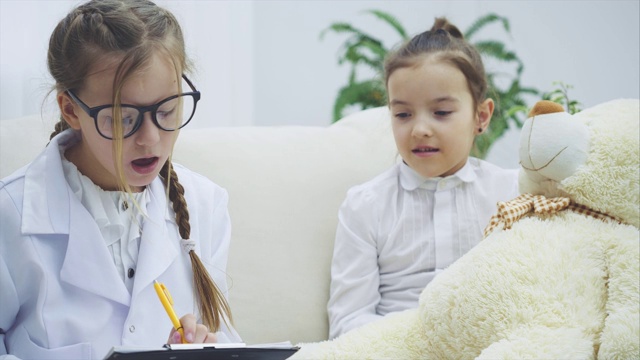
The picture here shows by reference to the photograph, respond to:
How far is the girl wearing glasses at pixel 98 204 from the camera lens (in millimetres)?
1226

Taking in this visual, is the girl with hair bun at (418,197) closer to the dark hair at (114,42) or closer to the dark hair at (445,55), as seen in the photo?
the dark hair at (445,55)

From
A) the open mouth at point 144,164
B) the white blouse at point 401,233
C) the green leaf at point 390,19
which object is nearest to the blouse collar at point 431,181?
the white blouse at point 401,233

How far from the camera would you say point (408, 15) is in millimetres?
3607

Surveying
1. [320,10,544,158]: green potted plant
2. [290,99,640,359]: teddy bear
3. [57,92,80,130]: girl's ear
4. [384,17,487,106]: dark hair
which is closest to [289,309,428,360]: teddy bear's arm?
[290,99,640,359]: teddy bear

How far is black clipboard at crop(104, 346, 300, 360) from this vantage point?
93cm

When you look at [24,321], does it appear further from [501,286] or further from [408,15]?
[408,15]

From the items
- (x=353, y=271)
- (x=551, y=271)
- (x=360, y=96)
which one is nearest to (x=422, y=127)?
(x=353, y=271)

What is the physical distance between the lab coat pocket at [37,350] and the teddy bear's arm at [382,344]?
1.16 feet

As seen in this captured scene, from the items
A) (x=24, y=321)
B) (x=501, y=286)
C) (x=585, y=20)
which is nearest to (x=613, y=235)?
(x=501, y=286)

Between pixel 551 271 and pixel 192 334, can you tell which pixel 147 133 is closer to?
pixel 192 334

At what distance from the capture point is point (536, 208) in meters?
1.30

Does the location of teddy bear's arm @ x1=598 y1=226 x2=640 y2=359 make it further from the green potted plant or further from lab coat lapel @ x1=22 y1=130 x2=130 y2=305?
the green potted plant

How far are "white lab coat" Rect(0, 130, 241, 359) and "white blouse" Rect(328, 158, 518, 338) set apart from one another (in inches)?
21.0

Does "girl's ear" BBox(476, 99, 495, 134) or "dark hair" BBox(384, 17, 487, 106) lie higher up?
"dark hair" BBox(384, 17, 487, 106)
